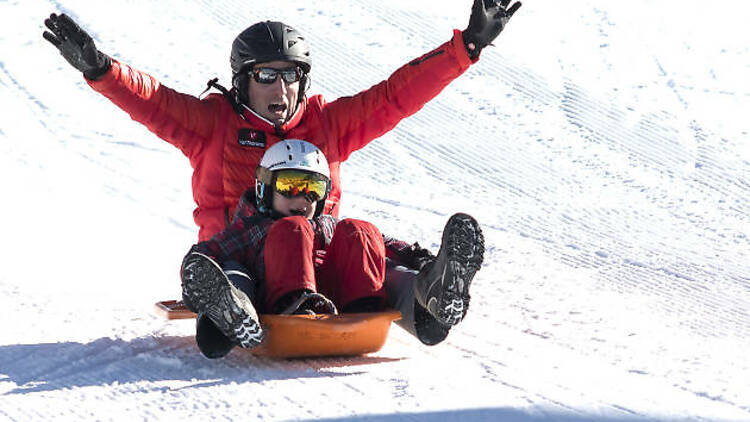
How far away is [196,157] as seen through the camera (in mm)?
4766

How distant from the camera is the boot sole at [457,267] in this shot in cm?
352

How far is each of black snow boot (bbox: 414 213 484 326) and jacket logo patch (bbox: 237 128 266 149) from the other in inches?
51.8

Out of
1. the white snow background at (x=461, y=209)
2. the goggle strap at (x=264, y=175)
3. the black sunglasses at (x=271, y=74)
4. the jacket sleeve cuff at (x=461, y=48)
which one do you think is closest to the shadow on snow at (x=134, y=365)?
the white snow background at (x=461, y=209)

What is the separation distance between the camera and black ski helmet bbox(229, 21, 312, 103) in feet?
14.8

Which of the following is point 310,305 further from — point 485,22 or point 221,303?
point 485,22

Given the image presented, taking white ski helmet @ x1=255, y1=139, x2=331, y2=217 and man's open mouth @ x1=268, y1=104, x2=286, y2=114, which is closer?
white ski helmet @ x1=255, y1=139, x2=331, y2=217

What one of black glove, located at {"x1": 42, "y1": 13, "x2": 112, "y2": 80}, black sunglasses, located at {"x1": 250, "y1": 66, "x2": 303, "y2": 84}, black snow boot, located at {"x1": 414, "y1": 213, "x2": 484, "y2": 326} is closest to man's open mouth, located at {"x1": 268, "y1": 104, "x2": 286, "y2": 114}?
black sunglasses, located at {"x1": 250, "y1": 66, "x2": 303, "y2": 84}

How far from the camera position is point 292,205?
409cm

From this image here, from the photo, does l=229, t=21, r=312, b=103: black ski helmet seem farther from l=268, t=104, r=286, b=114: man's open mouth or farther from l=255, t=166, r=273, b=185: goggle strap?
l=255, t=166, r=273, b=185: goggle strap

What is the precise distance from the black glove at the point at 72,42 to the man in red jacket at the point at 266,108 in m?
0.22

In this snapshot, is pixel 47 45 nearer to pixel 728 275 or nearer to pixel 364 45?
pixel 364 45

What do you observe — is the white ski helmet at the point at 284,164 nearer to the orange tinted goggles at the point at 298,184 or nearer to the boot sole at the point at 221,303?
the orange tinted goggles at the point at 298,184

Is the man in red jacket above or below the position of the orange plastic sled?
above

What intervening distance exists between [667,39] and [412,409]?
7035 millimetres
